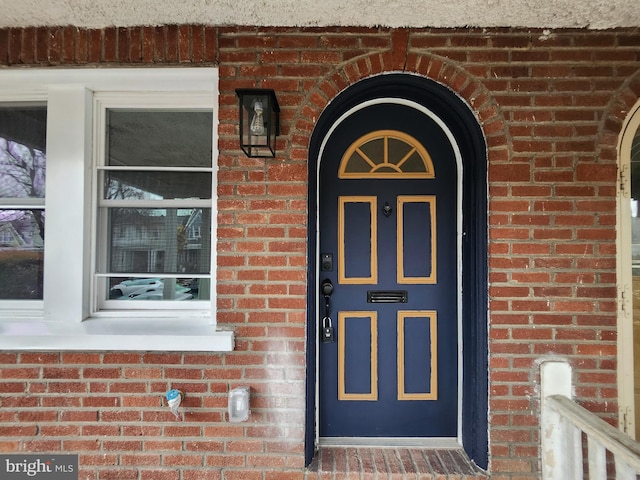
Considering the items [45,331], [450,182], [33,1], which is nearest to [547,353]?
[450,182]

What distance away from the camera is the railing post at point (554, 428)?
2014mm

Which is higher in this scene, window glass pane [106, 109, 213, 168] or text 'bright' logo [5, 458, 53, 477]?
window glass pane [106, 109, 213, 168]

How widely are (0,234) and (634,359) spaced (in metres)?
4.26

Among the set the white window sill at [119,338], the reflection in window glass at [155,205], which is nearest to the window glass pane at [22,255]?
the white window sill at [119,338]

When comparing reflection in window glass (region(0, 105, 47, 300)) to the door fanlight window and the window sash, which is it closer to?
the window sash

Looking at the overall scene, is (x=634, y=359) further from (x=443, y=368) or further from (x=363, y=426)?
(x=363, y=426)

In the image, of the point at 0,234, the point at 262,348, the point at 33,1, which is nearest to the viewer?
the point at 33,1

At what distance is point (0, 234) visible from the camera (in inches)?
94.6

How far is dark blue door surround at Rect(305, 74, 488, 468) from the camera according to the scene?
2174 millimetres

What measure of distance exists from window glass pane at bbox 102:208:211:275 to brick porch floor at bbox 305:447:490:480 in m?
1.46

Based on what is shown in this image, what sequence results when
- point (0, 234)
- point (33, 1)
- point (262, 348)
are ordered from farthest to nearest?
1. point (0, 234)
2. point (262, 348)
3. point (33, 1)

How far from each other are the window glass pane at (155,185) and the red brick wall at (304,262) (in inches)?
12.1

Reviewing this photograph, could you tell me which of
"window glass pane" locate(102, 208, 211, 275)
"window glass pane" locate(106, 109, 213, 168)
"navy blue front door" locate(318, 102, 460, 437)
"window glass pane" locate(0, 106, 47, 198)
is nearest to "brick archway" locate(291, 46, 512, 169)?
"navy blue front door" locate(318, 102, 460, 437)

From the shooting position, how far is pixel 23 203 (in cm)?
238
